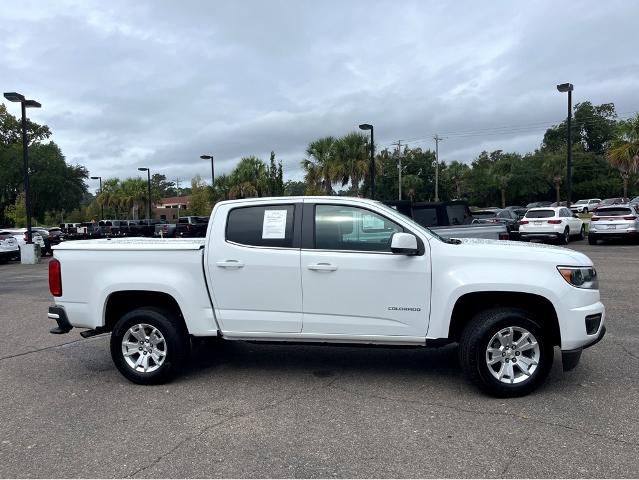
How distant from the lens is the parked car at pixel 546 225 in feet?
69.0

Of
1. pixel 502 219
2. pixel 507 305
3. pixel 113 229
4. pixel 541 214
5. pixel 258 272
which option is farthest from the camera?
pixel 113 229

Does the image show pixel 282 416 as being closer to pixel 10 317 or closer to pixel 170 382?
pixel 170 382

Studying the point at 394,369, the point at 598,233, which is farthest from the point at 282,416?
the point at 598,233

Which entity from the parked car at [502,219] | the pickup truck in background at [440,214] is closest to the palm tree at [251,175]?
the parked car at [502,219]

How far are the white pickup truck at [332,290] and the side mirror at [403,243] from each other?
0.02m

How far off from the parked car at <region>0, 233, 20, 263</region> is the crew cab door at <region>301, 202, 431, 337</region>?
1989 cm

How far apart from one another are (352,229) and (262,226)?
2.84ft

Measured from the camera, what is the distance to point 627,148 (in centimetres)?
2744

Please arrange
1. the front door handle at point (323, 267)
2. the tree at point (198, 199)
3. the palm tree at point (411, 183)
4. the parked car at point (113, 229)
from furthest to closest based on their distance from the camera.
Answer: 1. the palm tree at point (411, 183)
2. the tree at point (198, 199)
3. the parked car at point (113, 229)
4. the front door handle at point (323, 267)

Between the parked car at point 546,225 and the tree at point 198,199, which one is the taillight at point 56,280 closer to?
the parked car at point 546,225

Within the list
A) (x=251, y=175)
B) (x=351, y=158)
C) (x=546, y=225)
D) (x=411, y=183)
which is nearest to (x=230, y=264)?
(x=546, y=225)

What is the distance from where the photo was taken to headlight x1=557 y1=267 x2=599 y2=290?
4.70 m

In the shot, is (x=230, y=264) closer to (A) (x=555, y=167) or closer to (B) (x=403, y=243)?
(B) (x=403, y=243)

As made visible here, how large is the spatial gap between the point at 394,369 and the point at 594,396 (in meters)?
1.88
